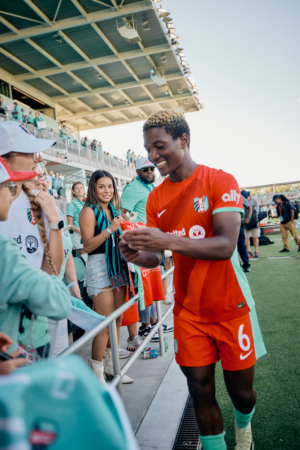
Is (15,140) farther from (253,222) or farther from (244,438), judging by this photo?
(253,222)

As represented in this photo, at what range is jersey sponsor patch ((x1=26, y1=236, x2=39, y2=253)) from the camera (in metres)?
1.74

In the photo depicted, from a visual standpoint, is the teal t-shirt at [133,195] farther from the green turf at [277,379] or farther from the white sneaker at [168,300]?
the white sneaker at [168,300]

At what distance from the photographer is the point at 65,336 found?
1.77 metres

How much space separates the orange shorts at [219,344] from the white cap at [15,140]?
120 cm

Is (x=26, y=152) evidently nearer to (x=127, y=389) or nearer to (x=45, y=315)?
(x=45, y=315)

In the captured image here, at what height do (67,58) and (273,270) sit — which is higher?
(67,58)

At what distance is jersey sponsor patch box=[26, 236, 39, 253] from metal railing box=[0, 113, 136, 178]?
1306cm

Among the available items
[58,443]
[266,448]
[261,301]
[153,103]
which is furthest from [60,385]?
[153,103]

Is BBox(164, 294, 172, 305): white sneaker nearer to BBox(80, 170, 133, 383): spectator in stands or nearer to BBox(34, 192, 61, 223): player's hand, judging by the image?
BBox(80, 170, 133, 383): spectator in stands

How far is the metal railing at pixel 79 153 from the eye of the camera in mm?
15172

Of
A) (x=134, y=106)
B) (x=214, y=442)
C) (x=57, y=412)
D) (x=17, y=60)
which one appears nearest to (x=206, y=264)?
(x=214, y=442)

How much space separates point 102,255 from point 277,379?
6.26 ft

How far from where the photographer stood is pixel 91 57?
20484 mm

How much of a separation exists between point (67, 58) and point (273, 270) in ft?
60.7
